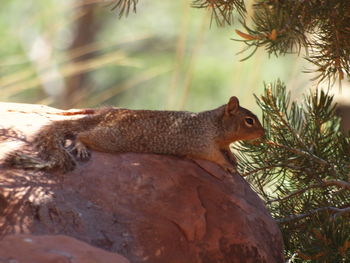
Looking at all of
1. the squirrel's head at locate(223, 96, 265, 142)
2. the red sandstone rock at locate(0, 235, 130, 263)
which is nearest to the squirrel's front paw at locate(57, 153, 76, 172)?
the red sandstone rock at locate(0, 235, 130, 263)

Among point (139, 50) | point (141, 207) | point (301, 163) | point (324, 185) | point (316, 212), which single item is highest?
point (139, 50)

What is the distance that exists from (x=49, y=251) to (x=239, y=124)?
4.62ft

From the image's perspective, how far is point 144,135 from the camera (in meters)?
3.12

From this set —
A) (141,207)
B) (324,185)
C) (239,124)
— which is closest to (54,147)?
(141,207)

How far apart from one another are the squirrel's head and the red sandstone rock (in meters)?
1.18

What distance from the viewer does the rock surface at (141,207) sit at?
251 cm

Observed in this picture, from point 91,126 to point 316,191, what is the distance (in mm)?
1076

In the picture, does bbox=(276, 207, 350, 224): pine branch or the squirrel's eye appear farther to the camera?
the squirrel's eye

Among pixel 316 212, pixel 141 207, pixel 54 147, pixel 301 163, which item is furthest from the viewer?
pixel 301 163

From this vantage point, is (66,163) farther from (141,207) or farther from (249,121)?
(249,121)

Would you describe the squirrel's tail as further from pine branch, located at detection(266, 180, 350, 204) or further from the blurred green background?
the blurred green background

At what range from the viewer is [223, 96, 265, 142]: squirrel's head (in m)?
3.47

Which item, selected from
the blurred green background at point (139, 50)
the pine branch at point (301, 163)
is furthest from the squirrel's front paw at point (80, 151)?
the blurred green background at point (139, 50)

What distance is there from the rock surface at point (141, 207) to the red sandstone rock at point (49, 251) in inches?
1.3
